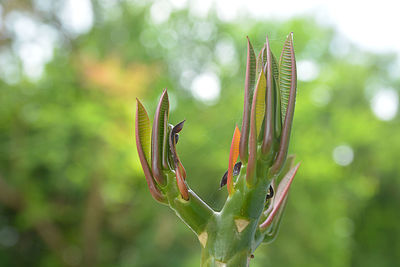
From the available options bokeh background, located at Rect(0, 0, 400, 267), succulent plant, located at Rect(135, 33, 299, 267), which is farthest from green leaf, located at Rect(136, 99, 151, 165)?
bokeh background, located at Rect(0, 0, 400, 267)

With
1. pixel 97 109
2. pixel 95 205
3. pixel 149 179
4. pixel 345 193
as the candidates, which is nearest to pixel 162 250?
pixel 95 205

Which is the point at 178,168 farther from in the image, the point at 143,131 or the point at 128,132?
the point at 128,132

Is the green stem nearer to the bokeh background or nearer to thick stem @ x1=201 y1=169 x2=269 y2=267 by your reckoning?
thick stem @ x1=201 y1=169 x2=269 y2=267

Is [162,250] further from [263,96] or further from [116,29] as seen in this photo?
[263,96]

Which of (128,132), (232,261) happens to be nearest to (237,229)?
(232,261)

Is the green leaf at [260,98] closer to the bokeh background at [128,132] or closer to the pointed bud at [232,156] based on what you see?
the pointed bud at [232,156]

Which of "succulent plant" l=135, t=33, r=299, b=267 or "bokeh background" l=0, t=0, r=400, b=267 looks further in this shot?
"bokeh background" l=0, t=0, r=400, b=267

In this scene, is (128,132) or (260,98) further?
(128,132)
